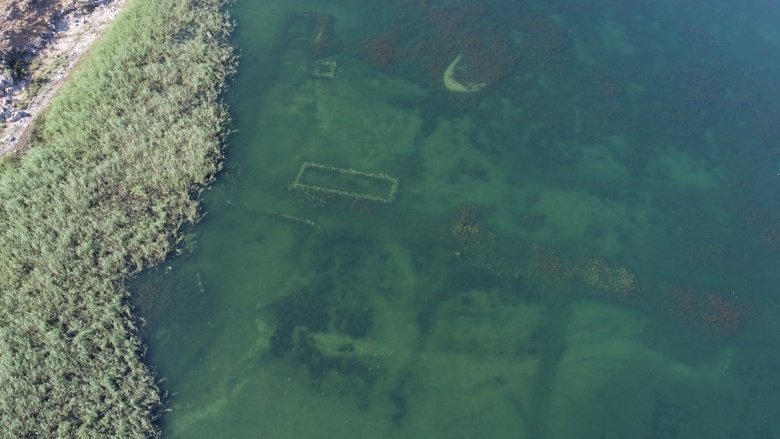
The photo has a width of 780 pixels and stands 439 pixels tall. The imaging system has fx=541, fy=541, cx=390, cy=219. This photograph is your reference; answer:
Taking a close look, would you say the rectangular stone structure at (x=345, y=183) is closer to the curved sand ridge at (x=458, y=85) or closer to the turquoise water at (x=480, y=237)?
the turquoise water at (x=480, y=237)

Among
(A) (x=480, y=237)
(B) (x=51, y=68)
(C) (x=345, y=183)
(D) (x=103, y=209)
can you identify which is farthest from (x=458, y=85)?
(B) (x=51, y=68)

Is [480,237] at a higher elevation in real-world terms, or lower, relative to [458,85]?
lower

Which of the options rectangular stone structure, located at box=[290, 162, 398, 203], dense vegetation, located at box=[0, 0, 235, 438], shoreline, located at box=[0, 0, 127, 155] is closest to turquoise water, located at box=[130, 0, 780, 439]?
rectangular stone structure, located at box=[290, 162, 398, 203]

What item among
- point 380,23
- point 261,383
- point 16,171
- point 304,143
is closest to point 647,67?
point 380,23

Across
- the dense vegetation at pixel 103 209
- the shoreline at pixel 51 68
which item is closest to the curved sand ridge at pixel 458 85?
the dense vegetation at pixel 103 209

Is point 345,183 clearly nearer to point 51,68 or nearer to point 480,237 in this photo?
point 480,237

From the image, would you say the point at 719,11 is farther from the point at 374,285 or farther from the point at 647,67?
the point at 374,285
